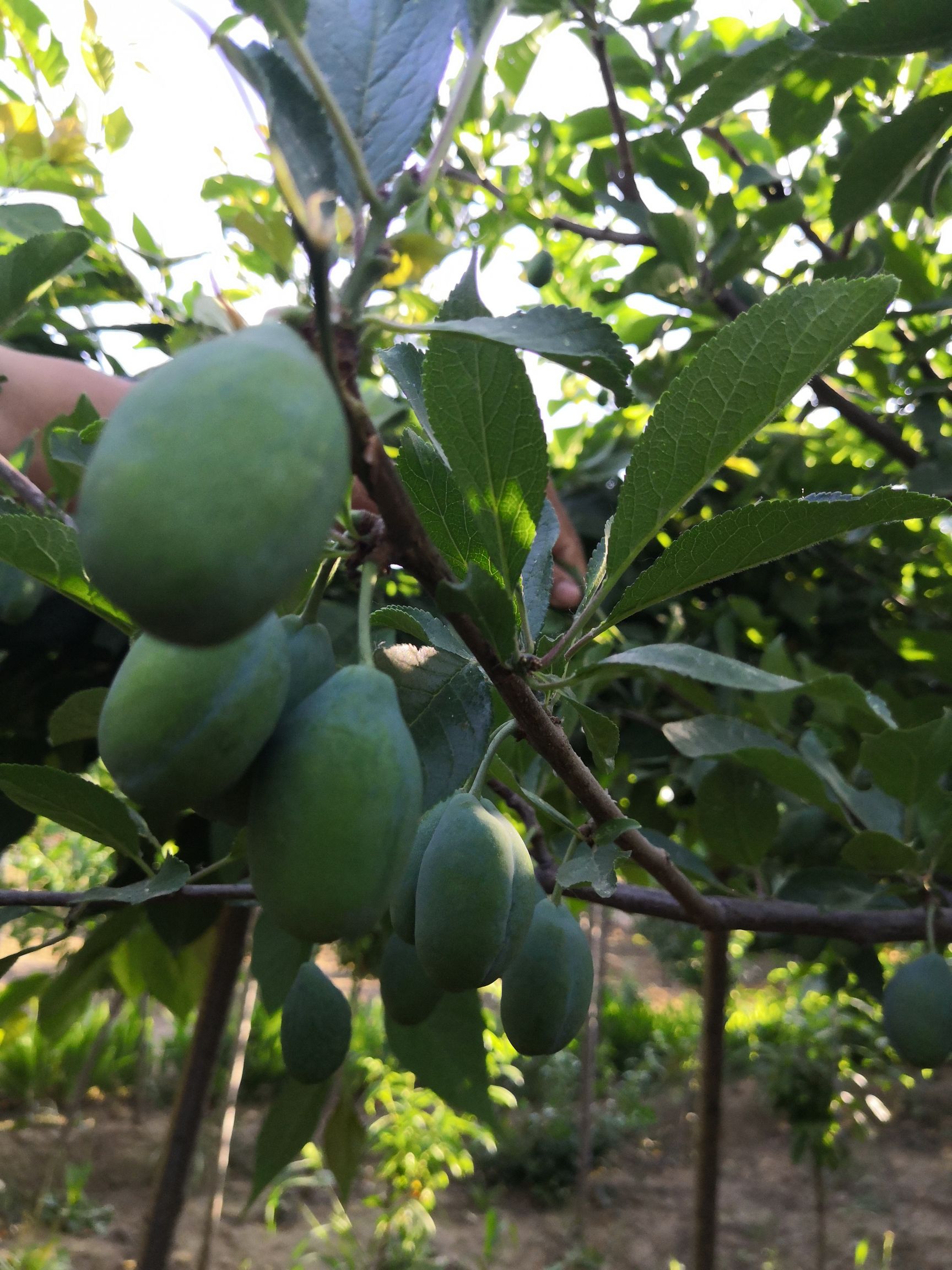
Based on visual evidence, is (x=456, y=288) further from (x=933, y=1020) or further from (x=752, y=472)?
(x=752, y=472)

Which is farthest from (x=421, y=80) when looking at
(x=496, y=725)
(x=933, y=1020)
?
(x=933, y=1020)

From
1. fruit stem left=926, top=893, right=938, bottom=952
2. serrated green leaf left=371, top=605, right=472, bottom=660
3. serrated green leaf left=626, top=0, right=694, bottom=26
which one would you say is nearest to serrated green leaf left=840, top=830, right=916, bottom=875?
fruit stem left=926, top=893, right=938, bottom=952

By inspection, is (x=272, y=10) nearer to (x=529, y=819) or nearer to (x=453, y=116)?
(x=453, y=116)

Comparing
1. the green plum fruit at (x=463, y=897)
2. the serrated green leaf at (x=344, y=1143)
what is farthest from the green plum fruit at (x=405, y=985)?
the serrated green leaf at (x=344, y=1143)

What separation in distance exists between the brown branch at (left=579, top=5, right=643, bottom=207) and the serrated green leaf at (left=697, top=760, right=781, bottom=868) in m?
0.83

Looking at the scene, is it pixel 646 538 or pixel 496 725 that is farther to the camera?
pixel 496 725

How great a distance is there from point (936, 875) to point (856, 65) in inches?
37.1

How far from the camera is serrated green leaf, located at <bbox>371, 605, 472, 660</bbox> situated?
0.54 m

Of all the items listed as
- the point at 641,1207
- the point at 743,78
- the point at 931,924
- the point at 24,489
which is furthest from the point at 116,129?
the point at 641,1207

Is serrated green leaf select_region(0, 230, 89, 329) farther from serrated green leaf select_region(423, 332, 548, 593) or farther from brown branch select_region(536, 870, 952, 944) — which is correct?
brown branch select_region(536, 870, 952, 944)

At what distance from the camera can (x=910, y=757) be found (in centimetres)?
94

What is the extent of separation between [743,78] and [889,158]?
0.70 ft

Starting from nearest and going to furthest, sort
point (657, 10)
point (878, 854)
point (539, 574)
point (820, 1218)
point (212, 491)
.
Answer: point (212, 491) < point (539, 574) < point (878, 854) < point (657, 10) < point (820, 1218)

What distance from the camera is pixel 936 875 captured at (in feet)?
3.59
